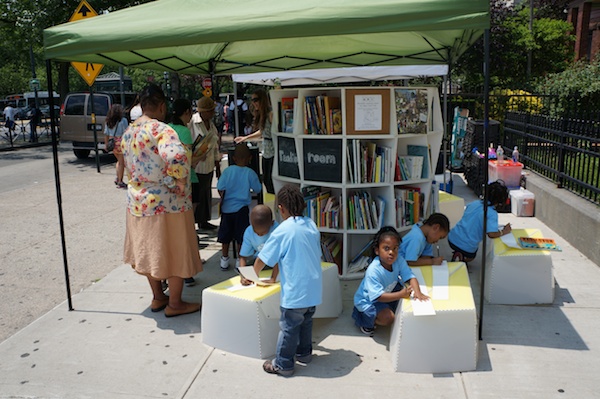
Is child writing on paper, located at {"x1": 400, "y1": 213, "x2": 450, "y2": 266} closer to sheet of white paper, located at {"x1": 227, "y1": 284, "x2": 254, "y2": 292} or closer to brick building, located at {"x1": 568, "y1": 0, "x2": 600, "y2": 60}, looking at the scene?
sheet of white paper, located at {"x1": 227, "y1": 284, "x2": 254, "y2": 292}

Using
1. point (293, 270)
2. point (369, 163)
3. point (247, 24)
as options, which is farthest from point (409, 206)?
point (247, 24)

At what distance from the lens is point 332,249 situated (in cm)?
587

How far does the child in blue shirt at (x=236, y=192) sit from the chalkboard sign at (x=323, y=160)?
24.0 inches

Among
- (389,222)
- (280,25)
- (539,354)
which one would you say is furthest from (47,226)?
(539,354)

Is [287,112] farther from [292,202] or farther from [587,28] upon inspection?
[587,28]

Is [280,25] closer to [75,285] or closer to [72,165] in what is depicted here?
[75,285]

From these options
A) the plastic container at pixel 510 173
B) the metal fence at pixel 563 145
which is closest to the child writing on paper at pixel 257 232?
the metal fence at pixel 563 145

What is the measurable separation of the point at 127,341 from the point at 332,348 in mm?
1673

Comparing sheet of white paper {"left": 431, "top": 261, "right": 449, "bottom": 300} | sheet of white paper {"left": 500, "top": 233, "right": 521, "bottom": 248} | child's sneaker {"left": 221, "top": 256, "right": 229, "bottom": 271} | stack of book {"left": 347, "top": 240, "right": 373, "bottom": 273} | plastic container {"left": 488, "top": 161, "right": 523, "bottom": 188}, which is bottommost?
child's sneaker {"left": 221, "top": 256, "right": 229, "bottom": 271}

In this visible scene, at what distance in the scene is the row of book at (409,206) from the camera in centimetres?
580

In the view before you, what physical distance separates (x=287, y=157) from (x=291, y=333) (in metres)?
2.62

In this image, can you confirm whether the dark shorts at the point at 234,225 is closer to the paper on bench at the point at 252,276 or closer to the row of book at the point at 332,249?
the row of book at the point at 332,249

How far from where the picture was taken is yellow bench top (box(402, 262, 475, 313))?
12.9 ft

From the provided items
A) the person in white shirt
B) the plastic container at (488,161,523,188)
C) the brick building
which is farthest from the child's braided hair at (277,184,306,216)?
the brick building
